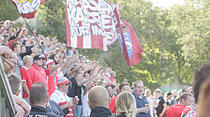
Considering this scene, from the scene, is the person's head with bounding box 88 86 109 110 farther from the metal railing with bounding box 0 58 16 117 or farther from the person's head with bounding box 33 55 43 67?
the person's head with bounding box 33 55 43 67

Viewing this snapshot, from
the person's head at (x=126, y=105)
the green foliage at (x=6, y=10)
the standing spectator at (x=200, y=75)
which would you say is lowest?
the person's head at (x=126, y=105)

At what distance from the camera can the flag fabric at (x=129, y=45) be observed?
46.0ft

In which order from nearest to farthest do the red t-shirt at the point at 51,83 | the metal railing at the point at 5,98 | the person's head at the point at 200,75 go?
the person's head at the point at 200,75 → the metal railing at the point at 5,98 → the red t-shirt at the point at 51,83

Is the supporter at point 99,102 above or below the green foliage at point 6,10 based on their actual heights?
below

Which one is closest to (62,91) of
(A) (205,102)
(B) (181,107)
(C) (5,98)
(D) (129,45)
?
(B) (181,107)

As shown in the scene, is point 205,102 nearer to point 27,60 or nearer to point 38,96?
point 38,96

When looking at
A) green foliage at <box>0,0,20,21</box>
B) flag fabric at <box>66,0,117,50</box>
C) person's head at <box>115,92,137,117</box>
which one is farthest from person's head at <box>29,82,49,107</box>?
green foliage at <box>0,0,20,21</box>

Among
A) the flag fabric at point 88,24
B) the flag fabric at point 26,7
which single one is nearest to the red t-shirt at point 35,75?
the flag fabric at point 26,7

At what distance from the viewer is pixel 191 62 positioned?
4434cm

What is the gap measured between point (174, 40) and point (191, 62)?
3344 mm

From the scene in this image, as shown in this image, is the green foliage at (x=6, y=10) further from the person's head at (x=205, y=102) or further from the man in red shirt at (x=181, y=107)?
the person's head at (x=205, y=102)

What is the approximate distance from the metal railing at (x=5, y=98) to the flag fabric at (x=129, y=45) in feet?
32.8

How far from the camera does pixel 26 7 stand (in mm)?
8328

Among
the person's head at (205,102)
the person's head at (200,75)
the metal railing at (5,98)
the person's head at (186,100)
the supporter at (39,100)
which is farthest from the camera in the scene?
the person's head at (186,100)
